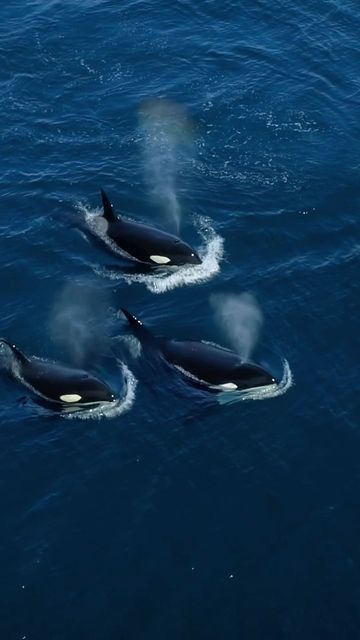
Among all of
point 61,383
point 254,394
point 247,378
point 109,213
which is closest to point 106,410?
point 61,383

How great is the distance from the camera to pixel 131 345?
168 feet

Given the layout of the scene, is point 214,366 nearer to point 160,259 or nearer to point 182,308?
point 182,308

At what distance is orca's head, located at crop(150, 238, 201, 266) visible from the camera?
55.9 metres

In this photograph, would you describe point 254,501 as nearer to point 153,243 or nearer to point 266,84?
point 153,243

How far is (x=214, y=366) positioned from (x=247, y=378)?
199 cm

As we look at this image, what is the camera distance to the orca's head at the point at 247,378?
47688mm

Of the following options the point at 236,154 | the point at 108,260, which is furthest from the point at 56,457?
the point at 236,154

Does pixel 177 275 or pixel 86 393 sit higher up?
pixel 177 275

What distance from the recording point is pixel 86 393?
47094mm

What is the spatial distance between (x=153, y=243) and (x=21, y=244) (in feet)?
31.9

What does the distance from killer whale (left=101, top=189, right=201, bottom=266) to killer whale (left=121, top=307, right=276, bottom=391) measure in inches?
276

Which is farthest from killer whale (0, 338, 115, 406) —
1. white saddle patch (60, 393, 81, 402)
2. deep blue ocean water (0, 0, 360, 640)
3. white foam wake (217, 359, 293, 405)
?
white foam wake (217, 359, 293, 405)

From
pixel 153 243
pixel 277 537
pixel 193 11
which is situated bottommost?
pixel 277 537

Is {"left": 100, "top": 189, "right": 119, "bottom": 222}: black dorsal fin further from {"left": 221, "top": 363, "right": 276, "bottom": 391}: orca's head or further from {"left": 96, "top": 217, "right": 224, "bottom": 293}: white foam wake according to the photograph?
{"left": 221, "top": 363, "right": 276, "bottom": 391}: orca's head
